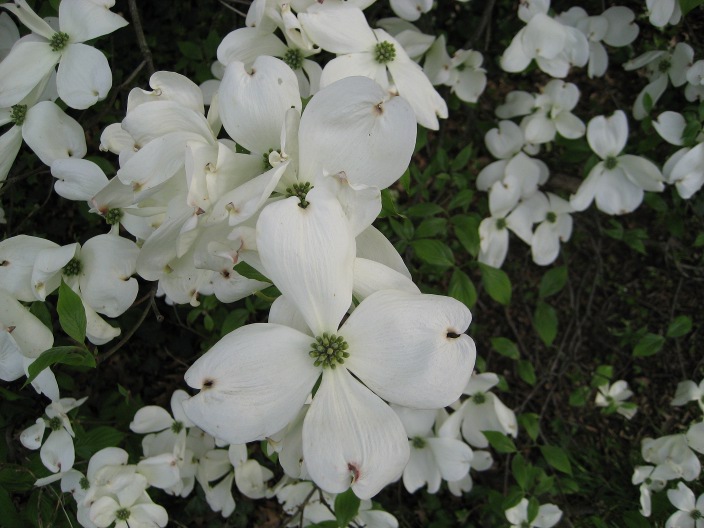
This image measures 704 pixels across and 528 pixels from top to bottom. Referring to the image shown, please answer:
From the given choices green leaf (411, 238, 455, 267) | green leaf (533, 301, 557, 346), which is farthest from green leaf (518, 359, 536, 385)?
green leaf (411, 238, 455, 267)

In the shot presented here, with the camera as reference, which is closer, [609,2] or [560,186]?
[609,2]

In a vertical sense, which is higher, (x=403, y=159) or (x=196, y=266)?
(x=403, y=159)

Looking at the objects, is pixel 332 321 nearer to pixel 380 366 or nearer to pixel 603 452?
pixel 380 366

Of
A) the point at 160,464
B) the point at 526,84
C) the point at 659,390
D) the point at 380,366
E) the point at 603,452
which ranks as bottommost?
the point at 603,452

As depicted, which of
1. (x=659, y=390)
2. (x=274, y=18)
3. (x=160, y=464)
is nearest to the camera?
(x=274, y=18)

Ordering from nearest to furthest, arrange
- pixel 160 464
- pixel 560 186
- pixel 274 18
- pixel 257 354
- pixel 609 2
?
pixel 257 354, pixel 274 18, pixel 160 464, pixel 609 2, pixel 560 186

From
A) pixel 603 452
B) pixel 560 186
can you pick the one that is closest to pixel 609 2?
pixel 560 186

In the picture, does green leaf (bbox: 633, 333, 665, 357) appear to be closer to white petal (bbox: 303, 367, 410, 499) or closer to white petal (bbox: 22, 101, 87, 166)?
white petal (bbox: 303, 367, 410, 499)
